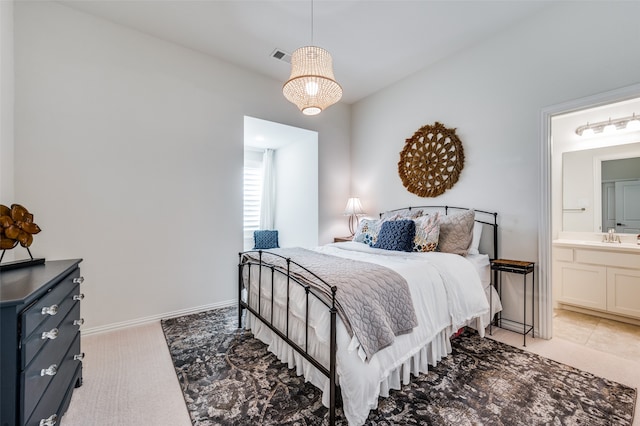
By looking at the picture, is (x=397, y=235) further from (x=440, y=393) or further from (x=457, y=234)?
(x=440, y=393)

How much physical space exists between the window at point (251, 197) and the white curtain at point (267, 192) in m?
0.08

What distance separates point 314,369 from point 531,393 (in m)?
1.46

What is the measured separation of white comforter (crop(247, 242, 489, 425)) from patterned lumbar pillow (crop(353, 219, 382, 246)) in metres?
0.46

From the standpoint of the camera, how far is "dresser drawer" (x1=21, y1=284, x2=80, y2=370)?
1077 millimetres

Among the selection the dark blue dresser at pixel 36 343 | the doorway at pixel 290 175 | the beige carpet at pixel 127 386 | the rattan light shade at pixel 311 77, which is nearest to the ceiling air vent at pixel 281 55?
the doorway at pixel 290 175

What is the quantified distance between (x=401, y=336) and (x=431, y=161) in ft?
8.28

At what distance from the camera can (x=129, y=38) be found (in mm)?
2938

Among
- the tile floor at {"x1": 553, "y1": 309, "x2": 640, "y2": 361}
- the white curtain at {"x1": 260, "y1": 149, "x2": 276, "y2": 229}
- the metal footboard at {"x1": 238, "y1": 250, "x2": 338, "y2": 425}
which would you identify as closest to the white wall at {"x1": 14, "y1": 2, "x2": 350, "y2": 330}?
the metal footboard at {"x1": 238, "y1": 250, "x2": 338, "y2": 425}

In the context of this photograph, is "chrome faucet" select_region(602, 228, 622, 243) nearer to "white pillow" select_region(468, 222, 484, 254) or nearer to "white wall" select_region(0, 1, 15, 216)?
"white pillow" select_region(468, 222, 484, 254)

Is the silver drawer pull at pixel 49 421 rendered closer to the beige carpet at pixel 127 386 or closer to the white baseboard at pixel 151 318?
the beige carpet at pixel 127 386

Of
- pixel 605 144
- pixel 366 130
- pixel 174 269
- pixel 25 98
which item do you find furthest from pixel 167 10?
pixel 605 144

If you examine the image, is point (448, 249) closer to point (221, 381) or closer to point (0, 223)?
point (221, 381)

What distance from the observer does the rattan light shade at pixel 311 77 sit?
226cm

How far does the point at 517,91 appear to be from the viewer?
2.84 meters
